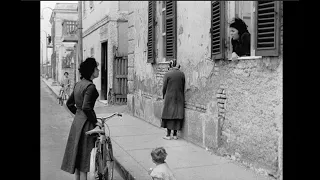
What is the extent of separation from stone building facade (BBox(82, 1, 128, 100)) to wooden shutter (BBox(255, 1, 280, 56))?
37.4 feet

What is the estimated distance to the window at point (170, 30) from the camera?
28.7 ft

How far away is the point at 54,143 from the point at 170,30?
3.53 m

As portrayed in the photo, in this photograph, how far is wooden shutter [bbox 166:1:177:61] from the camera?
28.7 ft

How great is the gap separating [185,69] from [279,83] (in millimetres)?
3353

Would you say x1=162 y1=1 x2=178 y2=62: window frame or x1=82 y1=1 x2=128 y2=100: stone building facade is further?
x1=82 y1=1 x2=128 y2=100: stone building facade

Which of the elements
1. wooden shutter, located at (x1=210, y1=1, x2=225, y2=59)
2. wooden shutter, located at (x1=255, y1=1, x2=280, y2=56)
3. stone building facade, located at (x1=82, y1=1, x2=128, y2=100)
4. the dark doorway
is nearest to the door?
stone building facade, located at (x1=82, y1=1, x2=128, y2=100)

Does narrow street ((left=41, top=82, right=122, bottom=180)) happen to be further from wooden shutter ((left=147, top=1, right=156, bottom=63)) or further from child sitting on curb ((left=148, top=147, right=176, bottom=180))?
wooden shutter ((left=147, top=1, right=156, bottom=63))

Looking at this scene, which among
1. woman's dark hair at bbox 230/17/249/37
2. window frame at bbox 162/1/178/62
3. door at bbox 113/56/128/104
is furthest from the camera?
door at bbox 113/56/128/104

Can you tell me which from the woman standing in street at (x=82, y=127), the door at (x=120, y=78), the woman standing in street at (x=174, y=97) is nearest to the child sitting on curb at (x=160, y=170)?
the woman standing in street at (x=82, y=127)

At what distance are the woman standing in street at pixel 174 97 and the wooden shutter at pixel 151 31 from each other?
2.12m

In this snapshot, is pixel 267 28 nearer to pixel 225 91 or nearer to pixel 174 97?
pixel 225 91

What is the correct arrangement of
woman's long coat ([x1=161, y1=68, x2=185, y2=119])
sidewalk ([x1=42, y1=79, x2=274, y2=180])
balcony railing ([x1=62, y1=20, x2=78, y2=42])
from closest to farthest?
sidewalk ([x1=42, y1=79, x2=274, y2=180]) < woman's long coat ([x1=161, y1=68, x2=185, y2=119]) < balcony railing ([x1=62, y1=20, x2=78, y2=42])
